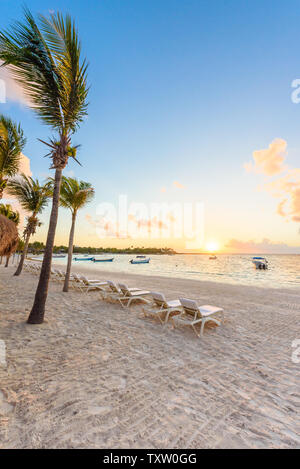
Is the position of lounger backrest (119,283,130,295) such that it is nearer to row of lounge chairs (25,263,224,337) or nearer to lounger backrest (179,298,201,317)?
row of lounge chairs (25,263,224,337)

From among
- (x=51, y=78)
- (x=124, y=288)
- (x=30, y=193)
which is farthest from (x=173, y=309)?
(x=30, y=193)

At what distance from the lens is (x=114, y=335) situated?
4875 millimetres

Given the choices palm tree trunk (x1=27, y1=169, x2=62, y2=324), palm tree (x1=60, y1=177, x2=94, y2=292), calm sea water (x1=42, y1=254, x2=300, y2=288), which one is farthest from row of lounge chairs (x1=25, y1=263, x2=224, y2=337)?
calm sea water (x1=42, y1=254, x2=300, y2=288)

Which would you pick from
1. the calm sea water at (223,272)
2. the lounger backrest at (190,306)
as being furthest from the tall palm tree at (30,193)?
the calm sea water at (223,272)

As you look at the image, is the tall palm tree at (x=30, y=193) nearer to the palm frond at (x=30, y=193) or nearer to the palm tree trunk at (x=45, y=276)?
the palm frond at (x=30, y=193)

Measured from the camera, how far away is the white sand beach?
2.12 m

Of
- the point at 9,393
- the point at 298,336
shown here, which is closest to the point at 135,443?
the point at 9,393

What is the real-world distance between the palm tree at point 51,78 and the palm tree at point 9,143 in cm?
380

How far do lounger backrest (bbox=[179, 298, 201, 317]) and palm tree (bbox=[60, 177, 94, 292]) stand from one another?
6.52m

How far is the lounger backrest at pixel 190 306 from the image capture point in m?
5.34

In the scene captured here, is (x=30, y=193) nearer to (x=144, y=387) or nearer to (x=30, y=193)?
(x=30, y=193)

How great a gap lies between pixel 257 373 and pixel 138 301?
5407mm

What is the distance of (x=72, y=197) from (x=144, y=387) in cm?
905

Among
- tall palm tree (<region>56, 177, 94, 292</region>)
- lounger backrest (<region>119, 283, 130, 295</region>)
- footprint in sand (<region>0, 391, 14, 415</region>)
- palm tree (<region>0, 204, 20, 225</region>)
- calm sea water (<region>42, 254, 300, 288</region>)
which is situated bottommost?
calm sea water (<region>42, 254, 300, 288</region>)
